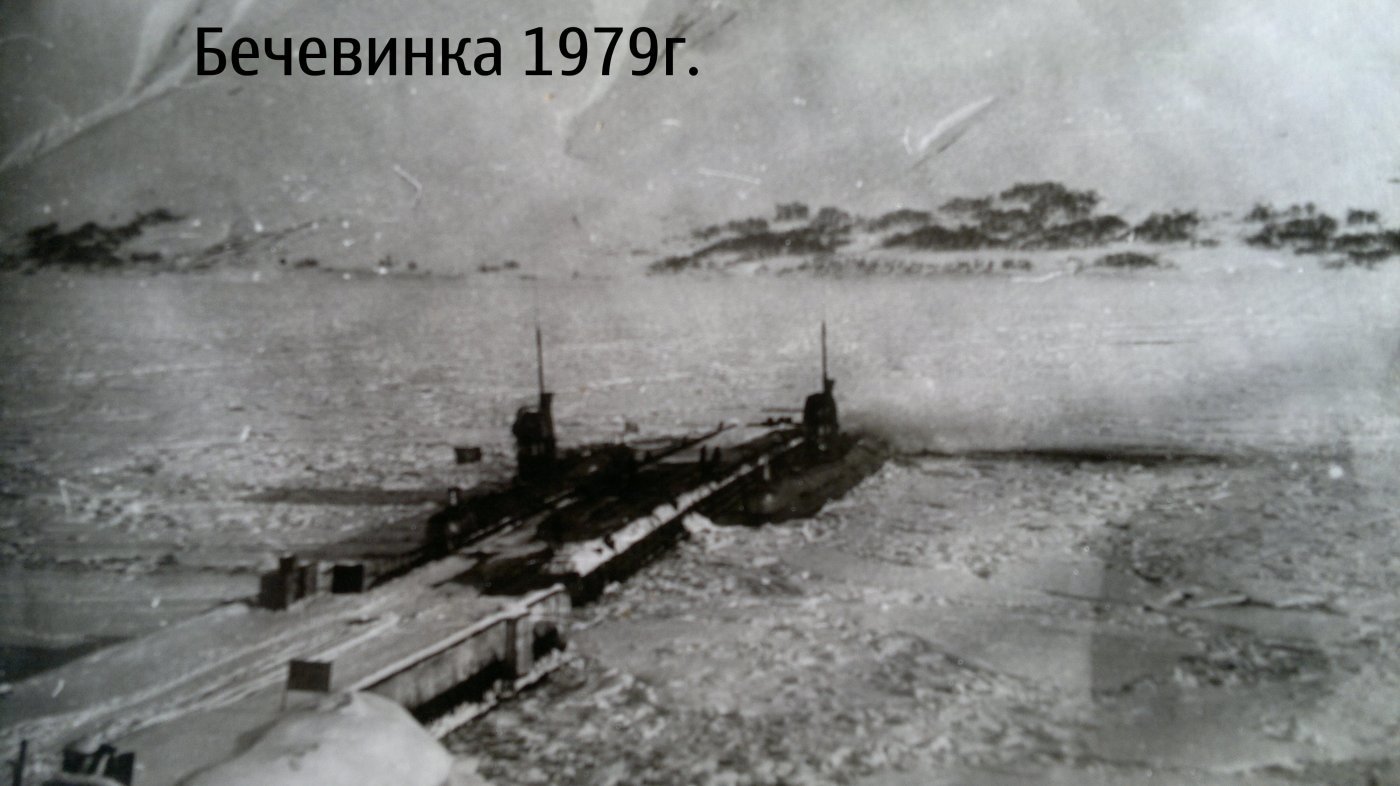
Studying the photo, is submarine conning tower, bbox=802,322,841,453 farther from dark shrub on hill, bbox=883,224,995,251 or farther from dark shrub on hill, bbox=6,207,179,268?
dark shrub on hill, bbox=6,207,179,268

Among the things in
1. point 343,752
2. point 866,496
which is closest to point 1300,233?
point 866,496

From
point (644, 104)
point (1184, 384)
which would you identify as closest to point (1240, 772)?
point (644, 104)

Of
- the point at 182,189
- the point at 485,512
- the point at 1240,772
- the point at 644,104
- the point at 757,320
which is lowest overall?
the point at 1240,772

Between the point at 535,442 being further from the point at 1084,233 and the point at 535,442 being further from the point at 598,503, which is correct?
the point at 1084,233

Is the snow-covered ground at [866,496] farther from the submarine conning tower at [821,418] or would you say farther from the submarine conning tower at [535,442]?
the submarine conning tower at [535,442]

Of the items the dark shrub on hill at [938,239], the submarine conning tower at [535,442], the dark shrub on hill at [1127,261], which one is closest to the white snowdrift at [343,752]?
the submarine conning tower at [535,442]

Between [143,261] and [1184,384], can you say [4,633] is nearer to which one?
[143,261]
